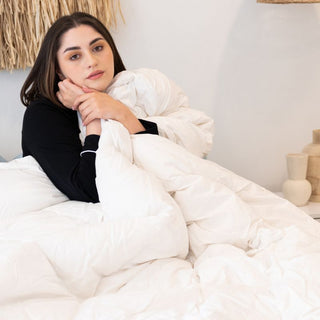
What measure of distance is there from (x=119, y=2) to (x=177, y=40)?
12.3 inches

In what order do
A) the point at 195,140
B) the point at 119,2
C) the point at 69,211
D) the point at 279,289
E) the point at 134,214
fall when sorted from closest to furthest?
the point at 279,289
the point at 134,214
the point at 69,211
the point at 195,140
the point at 119,2

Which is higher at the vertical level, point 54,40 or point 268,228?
point 54,40

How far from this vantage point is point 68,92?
61.7 inches

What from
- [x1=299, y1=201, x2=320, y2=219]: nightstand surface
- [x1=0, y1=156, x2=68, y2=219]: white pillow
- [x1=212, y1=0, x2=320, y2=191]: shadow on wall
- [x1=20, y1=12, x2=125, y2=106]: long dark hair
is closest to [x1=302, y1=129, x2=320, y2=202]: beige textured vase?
[x1=299, y1=201, x2=320, y2=219]: nightstand surface

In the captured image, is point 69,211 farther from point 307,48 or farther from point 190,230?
point 307,48

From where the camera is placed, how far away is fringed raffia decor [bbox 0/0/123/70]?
6.65ft

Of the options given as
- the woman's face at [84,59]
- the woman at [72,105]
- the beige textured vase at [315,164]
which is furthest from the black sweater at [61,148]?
the beige textured vase at [315,164]

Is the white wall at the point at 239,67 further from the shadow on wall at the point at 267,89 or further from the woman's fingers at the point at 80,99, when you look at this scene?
the woman's fingers at the point at 80,99

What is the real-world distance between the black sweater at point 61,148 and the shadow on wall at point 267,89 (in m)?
1.00

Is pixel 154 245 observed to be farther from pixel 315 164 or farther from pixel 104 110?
pixel 315 164

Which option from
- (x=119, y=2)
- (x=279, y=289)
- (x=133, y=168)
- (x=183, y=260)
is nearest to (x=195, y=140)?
(x=133, y=168)

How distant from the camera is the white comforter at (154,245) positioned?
34.7 inches

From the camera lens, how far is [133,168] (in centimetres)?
120

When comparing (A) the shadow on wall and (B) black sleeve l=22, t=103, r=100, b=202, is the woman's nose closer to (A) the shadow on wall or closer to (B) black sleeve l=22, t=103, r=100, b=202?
(B) black sleeve l=22, t=103, r=100, b=202
